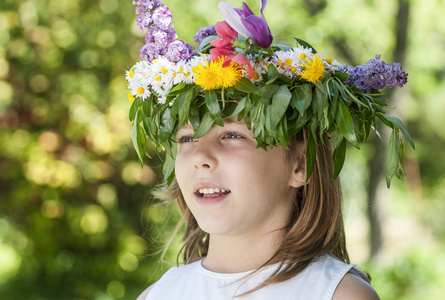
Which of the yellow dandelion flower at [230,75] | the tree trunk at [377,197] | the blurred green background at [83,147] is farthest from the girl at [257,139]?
the tree trunk at [377,197]

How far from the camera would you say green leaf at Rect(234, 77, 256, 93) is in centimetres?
187

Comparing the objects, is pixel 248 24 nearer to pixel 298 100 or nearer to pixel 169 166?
pixel 298 100

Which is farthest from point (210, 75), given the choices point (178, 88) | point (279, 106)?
point (279, 106)

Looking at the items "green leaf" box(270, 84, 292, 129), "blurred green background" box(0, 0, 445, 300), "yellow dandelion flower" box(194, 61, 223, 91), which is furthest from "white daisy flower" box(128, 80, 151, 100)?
"blurred green background" box(0, 0, 445, 300)

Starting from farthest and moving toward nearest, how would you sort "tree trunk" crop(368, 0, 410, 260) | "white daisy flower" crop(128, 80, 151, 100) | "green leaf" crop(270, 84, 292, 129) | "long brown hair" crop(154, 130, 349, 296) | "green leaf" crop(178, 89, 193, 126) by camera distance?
1. "tree trunk" crop(368, 0, 410, 260)
2. "long brown hair" crop(154, 130, 349, 296)
3. "white daisy flower" crop(128, 80, 151, 100)
4. "green leaf" crop(178, 89, 193, 126)
5. "green leaf" crop(270, 84, 292, 129)

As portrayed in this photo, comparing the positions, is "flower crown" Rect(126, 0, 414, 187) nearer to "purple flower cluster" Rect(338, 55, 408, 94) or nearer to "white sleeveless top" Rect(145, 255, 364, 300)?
"purple flower cluster" Rect(338, 55, 408, 94)

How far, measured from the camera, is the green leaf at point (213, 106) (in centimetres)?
190

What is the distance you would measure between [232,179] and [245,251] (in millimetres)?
320

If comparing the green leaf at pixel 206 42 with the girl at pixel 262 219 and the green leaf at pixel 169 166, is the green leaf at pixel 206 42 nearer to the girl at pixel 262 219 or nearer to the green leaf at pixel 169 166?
the girl at pixel 262 219

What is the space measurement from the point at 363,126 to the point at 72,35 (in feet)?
16.4

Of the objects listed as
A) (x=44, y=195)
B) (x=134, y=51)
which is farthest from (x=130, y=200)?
(x=134, y=51)

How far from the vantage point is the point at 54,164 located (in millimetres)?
6453

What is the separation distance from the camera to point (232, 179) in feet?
6.73

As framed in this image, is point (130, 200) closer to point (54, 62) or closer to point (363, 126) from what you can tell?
point (54, 62)
